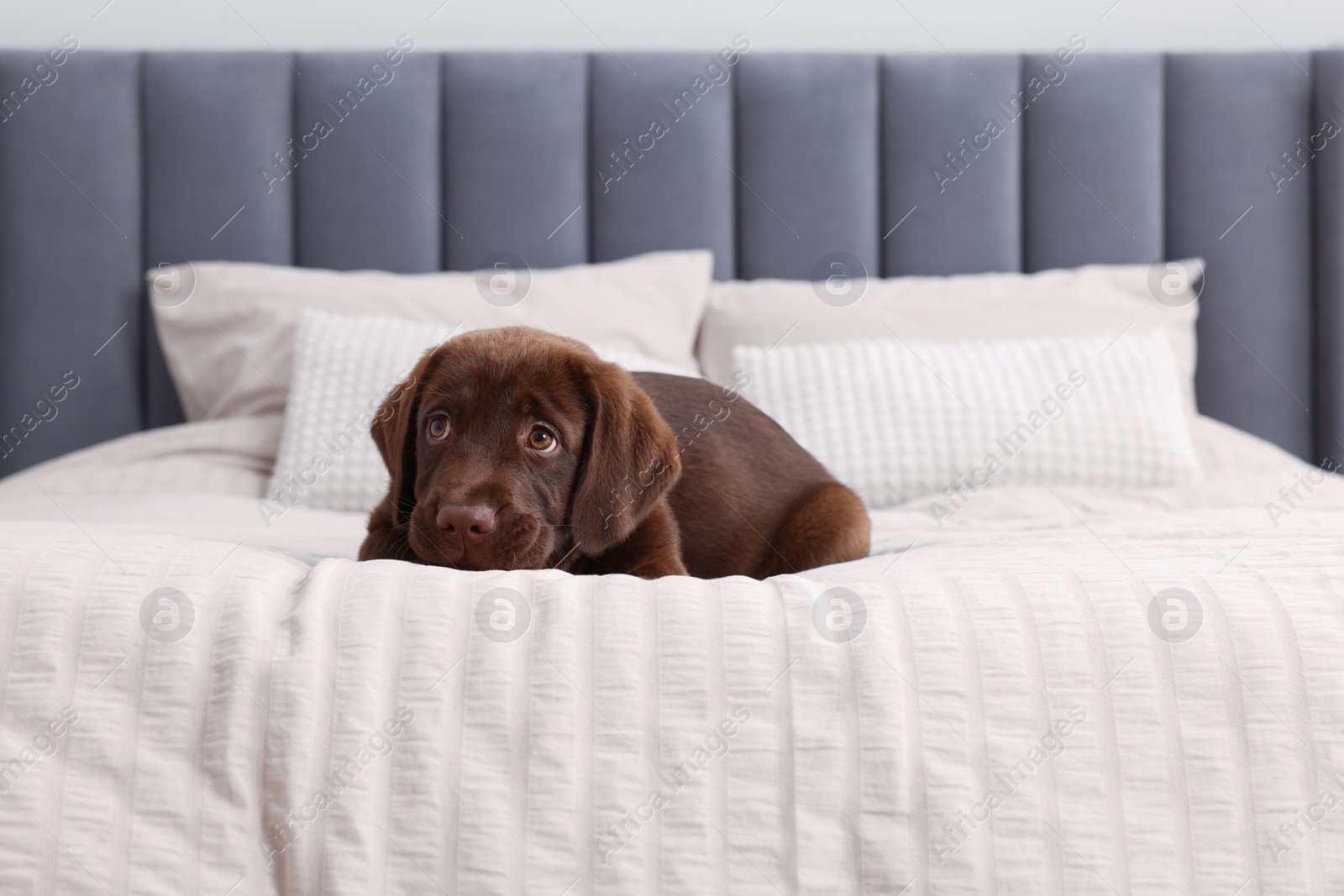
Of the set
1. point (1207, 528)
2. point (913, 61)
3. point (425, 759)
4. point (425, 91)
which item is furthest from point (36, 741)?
point (913, 61)

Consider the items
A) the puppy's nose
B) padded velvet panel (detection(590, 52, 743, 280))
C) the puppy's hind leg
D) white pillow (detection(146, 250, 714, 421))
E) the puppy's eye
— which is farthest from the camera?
padded velvet panel (detection(590, 52, 743, 280))

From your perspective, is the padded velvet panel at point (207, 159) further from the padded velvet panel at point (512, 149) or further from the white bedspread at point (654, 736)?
the white bedspread at point (654, 736)

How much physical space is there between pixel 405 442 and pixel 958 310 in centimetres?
171

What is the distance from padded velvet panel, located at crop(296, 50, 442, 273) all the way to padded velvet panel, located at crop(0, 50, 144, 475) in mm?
491

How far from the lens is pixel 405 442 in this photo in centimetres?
123

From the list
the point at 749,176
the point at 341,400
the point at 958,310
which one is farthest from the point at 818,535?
the point at 749,176

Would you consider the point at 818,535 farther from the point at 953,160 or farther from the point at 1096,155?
the point at 1096,155

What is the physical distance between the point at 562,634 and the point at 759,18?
2671 millimetres

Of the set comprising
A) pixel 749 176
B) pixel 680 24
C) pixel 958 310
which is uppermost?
pixel 680 24

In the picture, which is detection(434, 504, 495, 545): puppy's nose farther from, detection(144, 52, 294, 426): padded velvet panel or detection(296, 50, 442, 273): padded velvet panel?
detection(144, 52, 294, 426): padded velvet panel

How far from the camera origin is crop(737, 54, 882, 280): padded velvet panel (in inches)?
111

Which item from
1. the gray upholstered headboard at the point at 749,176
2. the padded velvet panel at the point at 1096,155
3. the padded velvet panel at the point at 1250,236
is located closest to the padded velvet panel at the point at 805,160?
the gray upholstered headboard at the point at 749,176

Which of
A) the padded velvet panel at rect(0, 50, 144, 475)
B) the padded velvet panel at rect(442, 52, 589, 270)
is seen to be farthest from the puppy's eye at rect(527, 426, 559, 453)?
the padded velvet panel at rect(0, 50, 144, 475)

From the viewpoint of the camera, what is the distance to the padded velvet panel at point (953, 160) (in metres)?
2.84
